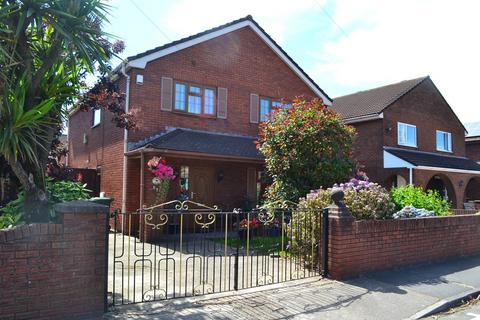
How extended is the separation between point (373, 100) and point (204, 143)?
42.1 feet

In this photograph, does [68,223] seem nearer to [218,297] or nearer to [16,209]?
[16,209]

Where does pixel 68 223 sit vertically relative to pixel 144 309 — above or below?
above

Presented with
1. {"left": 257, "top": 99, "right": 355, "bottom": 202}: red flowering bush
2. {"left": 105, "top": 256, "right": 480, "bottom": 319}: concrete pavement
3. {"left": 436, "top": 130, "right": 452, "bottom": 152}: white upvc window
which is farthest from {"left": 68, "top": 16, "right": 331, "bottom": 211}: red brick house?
{"left": 436, "top": 130, "right": 452, "bottom": 152}: white upvc window

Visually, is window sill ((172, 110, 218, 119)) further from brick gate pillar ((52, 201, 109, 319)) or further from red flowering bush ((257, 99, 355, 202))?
brick gate pillar ((52, 201, 109, 319))

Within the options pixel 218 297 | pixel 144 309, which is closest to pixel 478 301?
pixel 218 297

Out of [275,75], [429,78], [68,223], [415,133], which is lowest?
[68,223]

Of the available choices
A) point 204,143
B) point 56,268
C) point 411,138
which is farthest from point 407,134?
point 56,268

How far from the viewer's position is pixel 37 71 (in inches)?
194

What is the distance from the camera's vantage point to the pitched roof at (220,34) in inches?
495

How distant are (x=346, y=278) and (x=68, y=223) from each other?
4.65m

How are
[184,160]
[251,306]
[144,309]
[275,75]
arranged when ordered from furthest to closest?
[275,75] → [184,160] → [251,306] → [144,309]

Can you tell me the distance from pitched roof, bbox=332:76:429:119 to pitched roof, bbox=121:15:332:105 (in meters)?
3.88

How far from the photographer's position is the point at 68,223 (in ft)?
14.9

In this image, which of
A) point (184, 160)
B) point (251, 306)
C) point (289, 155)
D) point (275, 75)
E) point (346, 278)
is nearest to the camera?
point (251, 306)
